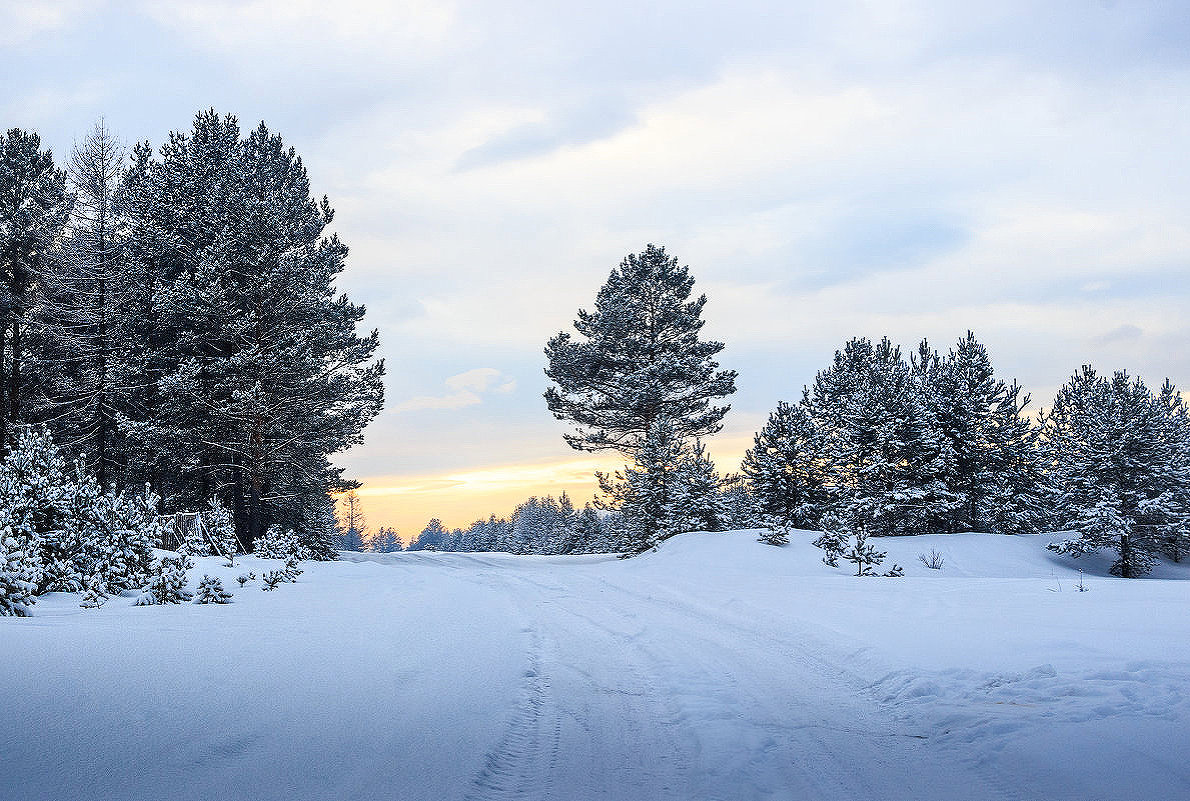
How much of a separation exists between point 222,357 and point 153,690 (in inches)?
820

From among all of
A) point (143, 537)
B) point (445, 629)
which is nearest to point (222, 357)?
point (143, 537)

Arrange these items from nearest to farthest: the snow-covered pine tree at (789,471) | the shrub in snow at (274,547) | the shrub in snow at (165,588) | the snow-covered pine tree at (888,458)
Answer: the shrub in snow at (165,588) < the shrub in snow at (274,547) < the snow-covered pine tree at (888,458) < the snow-covered pine tree at (789,471)

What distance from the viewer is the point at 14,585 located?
6.71 meters

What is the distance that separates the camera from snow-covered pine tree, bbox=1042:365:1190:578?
83.1 feet

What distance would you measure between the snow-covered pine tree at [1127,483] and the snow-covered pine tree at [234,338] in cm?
2719

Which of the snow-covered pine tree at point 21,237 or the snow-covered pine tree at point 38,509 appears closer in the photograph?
the snow-covered pine tree at point 38,509

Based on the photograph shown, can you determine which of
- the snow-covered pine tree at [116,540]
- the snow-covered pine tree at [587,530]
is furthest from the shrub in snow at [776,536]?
the snow-covered pine tree at [587,530]

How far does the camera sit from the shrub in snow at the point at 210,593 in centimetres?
861

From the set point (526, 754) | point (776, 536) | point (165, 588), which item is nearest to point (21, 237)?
point (165, 588)

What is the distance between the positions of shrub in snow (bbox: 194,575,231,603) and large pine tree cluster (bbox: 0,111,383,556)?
1328 cm

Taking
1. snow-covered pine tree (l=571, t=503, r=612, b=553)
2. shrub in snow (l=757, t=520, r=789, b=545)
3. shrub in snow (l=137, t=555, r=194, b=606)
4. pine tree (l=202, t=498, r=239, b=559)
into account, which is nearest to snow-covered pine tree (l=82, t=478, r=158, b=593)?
shrub in snow (l=137, t=555, r=194, b=606)

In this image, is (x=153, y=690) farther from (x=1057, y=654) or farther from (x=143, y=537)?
(x=143, y=537)

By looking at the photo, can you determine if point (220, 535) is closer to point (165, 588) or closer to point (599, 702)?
point (165, 588)

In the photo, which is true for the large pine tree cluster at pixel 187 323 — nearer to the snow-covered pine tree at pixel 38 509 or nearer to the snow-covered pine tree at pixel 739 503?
the snow-covered pine tree at pixel 38 509
